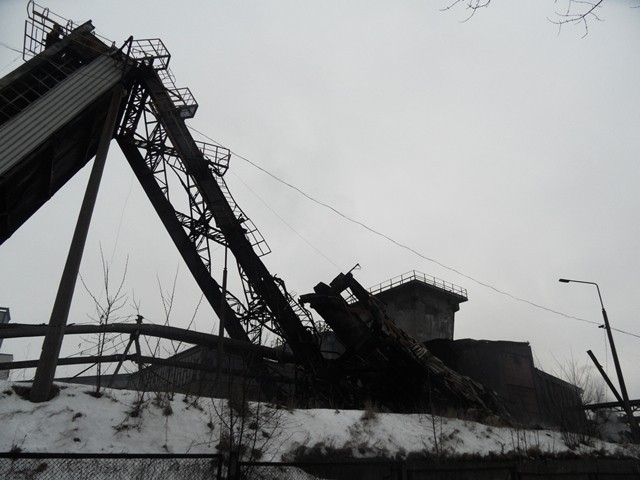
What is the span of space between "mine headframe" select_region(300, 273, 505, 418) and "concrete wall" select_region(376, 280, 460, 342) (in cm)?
1932

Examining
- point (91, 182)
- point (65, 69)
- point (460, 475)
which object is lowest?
point (460, 475)

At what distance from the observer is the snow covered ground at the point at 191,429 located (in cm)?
545

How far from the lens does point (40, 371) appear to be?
19.2ft

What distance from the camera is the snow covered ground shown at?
545 centimetres

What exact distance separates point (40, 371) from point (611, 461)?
14.4 meters

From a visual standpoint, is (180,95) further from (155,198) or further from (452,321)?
(452,321)

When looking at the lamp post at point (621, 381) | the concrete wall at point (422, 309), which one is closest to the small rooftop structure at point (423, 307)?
the concrete wall at point (422, 309)

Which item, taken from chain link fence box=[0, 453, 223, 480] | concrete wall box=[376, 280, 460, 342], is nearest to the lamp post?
concrete wall box=[376, 280, 460, 342]

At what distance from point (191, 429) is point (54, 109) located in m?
9.23

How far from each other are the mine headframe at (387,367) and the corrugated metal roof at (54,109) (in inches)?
370

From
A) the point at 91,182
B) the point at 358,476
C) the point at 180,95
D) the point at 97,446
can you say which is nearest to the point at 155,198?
the point at 180,95

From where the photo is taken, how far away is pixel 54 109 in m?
10.6

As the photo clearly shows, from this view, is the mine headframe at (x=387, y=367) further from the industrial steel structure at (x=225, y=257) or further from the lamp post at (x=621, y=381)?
the lamp post at (x=621, y=381)

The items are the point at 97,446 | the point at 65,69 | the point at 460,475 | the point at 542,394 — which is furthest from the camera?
the point at 542,394
